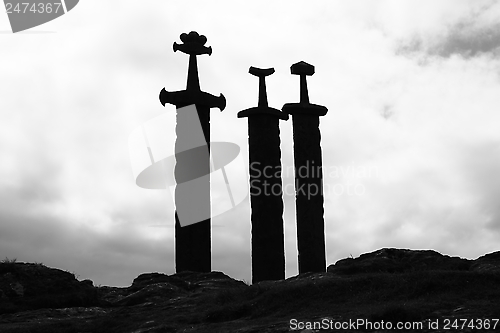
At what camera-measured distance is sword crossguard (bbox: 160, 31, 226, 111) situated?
17031 mm

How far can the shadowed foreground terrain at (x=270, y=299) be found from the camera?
7.71m

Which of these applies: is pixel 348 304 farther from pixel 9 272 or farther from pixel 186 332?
pixel 9 272

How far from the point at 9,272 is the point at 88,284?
1.52 meters

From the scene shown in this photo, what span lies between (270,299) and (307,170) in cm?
952

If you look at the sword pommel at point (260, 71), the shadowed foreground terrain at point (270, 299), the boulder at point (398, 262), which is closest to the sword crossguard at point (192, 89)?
the sword pommel at point (260, 71)

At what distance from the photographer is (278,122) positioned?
1927 cm

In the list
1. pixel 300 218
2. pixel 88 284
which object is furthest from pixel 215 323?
pixel 300 218

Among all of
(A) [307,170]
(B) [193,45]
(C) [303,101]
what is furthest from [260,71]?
(A) [307,170]

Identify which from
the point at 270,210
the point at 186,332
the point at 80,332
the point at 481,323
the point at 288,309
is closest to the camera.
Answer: the point at 481,323

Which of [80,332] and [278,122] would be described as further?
[278,122]

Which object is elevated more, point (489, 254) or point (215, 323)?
point (489, 254)

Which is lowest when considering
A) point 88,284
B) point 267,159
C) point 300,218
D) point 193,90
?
point 88,284

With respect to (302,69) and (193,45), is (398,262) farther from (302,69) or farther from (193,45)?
(193,45)

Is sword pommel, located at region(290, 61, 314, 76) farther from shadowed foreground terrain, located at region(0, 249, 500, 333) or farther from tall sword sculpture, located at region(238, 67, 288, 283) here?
shadowed foreground terrain, located at region(0, 249, 500, 333)
